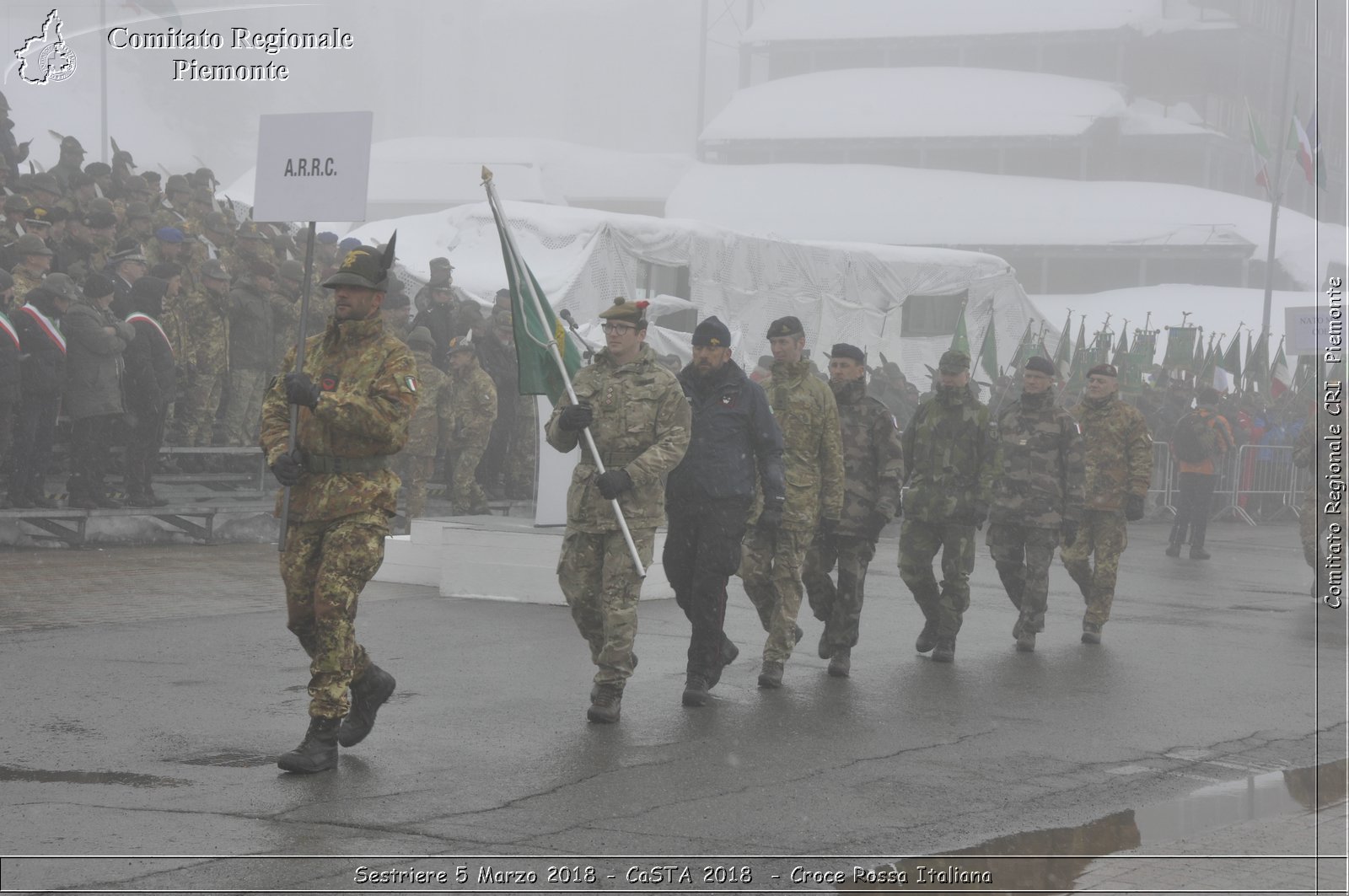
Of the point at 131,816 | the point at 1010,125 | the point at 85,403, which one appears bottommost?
the point at 131,816

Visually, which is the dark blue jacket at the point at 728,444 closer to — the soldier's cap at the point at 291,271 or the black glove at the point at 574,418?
the black glove at the point at 574,418

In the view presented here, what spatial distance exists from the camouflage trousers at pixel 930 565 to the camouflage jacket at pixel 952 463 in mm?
104

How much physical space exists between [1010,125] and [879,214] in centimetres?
731

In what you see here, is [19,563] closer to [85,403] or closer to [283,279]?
[85,403]

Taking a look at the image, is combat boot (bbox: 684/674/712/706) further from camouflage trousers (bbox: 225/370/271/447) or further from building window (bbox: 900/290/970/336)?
building window (bbox: 900/290/970/336)

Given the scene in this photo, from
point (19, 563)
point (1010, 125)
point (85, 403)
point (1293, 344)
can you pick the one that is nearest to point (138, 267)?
point (85, 403)

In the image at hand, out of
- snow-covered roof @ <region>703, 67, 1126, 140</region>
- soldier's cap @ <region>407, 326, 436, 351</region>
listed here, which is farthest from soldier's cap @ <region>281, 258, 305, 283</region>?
snow-covered roof @ <region>703, 67, 1126, 140</region>

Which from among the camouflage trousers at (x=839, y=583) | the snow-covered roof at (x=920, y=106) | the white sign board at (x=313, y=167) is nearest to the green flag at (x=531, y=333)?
the white sign board at (x=313, y=167)

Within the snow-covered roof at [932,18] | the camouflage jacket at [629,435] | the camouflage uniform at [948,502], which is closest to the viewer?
the camouflage jacket at [629,435]

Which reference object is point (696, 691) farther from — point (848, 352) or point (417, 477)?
point (417, 477)

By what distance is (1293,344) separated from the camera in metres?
20.1

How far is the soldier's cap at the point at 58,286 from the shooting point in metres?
13.5

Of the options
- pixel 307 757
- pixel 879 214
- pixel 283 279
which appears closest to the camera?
pixel 307 757

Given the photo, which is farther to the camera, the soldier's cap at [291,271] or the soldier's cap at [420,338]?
the soldier's cap at [291,271]
